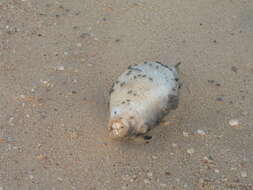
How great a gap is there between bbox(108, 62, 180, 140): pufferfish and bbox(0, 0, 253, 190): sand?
0.17 metres

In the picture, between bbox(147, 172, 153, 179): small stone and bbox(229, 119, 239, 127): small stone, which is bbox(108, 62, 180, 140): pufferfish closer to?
bbox(147, 172, 153, 179): small stone

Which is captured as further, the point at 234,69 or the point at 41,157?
the point at 234,69

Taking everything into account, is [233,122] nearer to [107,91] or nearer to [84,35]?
[107,91]

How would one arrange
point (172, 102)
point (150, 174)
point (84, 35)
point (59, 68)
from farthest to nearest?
point (84, 35)
point (59, 68)
point (172, 102)
point (150, 174)

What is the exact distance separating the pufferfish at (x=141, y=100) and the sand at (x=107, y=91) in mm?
174

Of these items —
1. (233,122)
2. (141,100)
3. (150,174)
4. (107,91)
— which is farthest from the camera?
(107,91)

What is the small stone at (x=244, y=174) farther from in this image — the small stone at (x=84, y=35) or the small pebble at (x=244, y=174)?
the small stone at (x=84, y=35)

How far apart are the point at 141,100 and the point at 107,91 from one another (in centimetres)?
61

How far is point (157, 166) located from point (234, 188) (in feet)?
1.80

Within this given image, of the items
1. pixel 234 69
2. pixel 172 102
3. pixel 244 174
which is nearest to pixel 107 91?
pixel 172 102

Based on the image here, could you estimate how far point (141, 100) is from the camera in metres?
3.23

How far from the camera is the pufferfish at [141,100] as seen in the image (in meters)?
3.16

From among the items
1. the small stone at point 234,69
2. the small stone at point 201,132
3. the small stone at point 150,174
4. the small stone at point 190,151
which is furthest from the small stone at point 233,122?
the small stone at point 150,174

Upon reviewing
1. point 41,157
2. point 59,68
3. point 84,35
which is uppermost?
point 84,35
